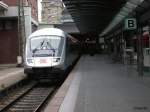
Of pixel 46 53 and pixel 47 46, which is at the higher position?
pixel 47 46

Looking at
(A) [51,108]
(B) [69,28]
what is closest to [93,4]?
(A) [51,108]

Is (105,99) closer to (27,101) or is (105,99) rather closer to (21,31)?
(27,101)

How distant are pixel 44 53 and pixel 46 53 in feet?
0.34

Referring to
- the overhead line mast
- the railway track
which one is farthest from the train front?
the overhead line mast

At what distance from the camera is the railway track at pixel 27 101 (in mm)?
15062

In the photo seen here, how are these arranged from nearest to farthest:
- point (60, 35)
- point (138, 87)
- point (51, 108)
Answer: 1. point (51, 108)
2. point (138, 87)
3. point (60, 35)

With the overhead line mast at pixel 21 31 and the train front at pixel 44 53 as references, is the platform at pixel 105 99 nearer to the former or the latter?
the train front at pixel 44 53

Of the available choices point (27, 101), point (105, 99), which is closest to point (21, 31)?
point (27, 101)

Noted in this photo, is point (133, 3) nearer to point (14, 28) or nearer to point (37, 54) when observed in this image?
point (37, 54)

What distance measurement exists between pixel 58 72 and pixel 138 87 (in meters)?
6.72

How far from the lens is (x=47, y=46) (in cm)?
2336

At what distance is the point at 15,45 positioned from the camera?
4594 centimetres

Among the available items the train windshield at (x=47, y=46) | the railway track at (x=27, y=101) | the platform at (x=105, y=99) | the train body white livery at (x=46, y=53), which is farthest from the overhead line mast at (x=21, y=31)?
the platform at (x=105, y=99)

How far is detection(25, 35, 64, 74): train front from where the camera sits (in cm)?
2211
